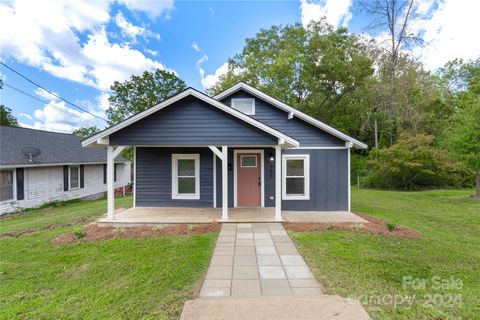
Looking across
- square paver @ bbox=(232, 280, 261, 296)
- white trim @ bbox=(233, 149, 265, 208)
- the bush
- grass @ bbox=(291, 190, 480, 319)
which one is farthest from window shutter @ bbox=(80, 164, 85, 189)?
the bush

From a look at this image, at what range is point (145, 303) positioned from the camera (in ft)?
9.34

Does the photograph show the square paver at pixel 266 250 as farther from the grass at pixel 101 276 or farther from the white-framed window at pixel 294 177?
the white-framed window at pixel 294 177

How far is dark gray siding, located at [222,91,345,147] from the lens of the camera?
808 cm

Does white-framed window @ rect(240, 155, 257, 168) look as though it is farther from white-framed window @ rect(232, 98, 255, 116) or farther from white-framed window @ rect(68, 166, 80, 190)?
white-framed window @ rect(68, 166, 80, 190)

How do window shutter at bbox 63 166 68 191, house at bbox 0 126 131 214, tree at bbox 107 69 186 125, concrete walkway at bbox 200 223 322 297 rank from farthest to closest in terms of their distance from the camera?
tree at bbox 107 69 186 125 → window shutter at bbox 63 166 68 191 → house at bbox 0 126 131 214 → concrete walkway at bbox 200 223 322 297

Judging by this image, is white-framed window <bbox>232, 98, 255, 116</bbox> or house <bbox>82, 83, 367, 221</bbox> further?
white-framed window <bbox>232, 98, 255, 116</bbox>

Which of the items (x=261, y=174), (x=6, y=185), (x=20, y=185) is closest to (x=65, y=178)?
(x=20, y=185)

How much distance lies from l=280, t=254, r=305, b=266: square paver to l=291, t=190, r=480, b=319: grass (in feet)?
0.48

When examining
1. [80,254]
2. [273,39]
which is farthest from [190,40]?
[80,254]

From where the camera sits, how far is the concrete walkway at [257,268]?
3.18 m

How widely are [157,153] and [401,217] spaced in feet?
28.8

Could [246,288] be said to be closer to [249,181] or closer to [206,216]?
[206,216]

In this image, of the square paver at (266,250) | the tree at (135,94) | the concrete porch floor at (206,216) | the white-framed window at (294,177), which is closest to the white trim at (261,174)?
the concrete porch floor at (206,216)

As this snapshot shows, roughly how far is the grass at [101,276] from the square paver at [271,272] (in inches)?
38.0
